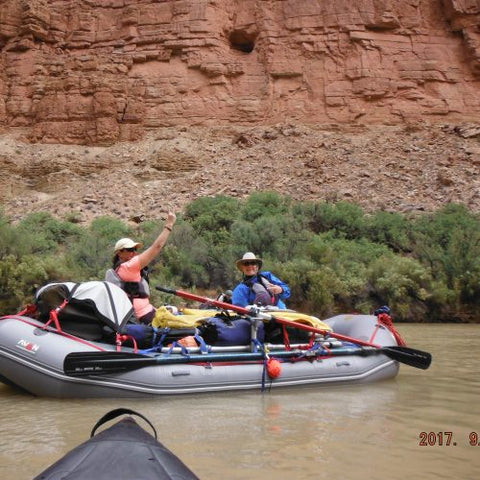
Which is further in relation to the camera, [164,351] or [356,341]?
[356,341]

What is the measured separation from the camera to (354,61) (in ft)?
91.3

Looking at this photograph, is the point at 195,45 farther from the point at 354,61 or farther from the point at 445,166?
the point at 445,166

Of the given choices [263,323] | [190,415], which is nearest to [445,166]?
[263,323]

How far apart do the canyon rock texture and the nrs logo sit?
20.7 meters

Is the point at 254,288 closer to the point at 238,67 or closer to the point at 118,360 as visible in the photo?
the point at 118,360

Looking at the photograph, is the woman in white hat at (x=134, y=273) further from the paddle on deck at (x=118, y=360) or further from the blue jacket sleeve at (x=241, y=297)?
the blue jacket sleeve at (x=241, y=297)

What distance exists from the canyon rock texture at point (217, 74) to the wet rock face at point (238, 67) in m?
0.05

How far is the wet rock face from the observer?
27406 millimetres

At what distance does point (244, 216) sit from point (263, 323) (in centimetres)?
1288

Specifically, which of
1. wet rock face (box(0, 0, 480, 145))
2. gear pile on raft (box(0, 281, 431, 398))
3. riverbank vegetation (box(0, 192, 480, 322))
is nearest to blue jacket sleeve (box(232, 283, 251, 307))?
gear pile on raft (box(0, 281, 431, 398))
